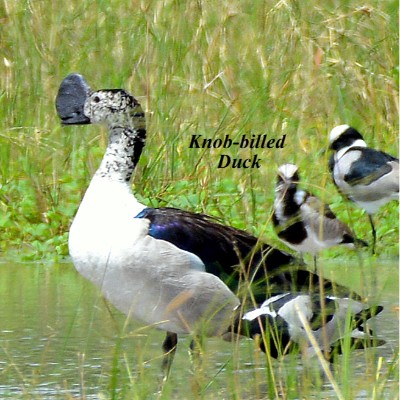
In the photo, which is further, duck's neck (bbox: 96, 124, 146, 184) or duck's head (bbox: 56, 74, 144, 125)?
duck's head (bbox: 56, 74, 144, 125)

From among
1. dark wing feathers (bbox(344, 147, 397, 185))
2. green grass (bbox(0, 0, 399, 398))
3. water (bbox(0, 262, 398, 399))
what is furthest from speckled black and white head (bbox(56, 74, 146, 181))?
dark wing feathers (bbox(344, 147, 397, 185))

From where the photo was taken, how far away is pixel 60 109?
5340 millimetres

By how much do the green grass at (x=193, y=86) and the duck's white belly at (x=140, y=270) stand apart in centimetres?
228

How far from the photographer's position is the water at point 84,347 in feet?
12.2

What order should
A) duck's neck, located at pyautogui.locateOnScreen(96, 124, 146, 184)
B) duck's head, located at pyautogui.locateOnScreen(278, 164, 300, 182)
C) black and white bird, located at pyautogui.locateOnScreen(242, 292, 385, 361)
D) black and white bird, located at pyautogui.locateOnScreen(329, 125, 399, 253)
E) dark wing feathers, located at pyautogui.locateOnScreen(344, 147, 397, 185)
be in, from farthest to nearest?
dark wing feathers, located at pyautogui.locateOnScreen(344, 147, 397, 185)
black and white bird, located at pyautogui.locateOnScreen(329, 125, 399, 253)
duck's head, located at pyautogui.locateOnScreen(278, 164, 300, 182)
duck's neck, located at pyautogui.locateOnScreen(96, 124, 146, 184)
black and white bird, located at pyautogui.locateOnScreen(242, 292, 385, 361)

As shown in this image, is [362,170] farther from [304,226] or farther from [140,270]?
[140,270]

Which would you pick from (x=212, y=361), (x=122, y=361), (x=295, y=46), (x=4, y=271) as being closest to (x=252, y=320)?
(x=212, y=361)

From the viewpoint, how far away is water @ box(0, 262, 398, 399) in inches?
146

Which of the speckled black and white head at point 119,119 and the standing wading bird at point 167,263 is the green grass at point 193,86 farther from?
the standing wading bird at point 167,263

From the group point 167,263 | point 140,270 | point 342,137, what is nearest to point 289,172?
point 342,137

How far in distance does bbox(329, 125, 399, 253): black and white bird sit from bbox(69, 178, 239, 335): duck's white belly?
2.22 metres

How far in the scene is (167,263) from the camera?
457cm

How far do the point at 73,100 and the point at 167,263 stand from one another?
1.09 metres

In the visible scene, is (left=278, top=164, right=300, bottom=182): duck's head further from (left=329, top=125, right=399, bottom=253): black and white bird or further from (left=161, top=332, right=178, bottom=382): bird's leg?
(left=161, top=332, right=178, bottom=382): bird's leg
